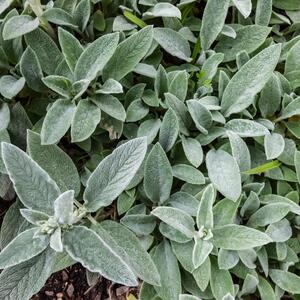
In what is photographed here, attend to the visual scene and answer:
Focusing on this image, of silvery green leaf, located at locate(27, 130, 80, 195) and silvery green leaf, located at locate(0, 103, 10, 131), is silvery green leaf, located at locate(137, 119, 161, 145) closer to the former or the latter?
silvery green leaf, located at locate(27, 130, 80, 195)

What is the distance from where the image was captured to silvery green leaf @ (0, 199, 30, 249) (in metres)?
1.15

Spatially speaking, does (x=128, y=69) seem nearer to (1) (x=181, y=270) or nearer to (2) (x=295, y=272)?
(1) (x=181, y=270)

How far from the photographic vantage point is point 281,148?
1.15 metres

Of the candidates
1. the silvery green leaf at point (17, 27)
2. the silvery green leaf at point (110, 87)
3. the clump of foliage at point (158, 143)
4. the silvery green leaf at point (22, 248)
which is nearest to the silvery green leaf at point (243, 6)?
the clump of foliage at point (158, 143)

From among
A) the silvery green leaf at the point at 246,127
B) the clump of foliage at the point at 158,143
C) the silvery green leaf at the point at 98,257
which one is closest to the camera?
the silvery green leaf at the point at 98,257

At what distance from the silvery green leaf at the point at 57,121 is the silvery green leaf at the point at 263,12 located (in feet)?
1.68

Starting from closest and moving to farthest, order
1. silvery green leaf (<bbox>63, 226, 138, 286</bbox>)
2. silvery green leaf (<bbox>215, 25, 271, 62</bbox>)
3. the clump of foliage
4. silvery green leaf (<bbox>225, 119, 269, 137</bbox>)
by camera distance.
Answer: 1. silvery green leaf (<bbox>63, 226, 138, 286</bbox>)
2. the clump of foliage
3. silvery green leaf (<bbox>225, 119, 269, 137</bbox>)
4. silvery green leaf (<bbox>215, 25, 271, 62</bbox>)

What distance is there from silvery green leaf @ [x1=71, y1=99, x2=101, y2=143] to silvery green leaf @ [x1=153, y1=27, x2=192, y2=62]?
24 centimetres

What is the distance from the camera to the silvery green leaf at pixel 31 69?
109cm

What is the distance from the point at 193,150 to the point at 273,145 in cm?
18

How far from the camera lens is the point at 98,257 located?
0.89 meters

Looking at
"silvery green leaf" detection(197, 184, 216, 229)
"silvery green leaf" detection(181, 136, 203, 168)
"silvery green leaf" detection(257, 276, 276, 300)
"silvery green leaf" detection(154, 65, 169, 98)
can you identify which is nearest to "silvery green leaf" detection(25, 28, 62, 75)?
"silvery green leaf" detection(154, 65, 169, 98)

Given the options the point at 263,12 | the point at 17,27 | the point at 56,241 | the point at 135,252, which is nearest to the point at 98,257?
the point at 56,241

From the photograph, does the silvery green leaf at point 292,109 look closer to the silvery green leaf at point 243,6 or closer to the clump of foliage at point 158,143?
the clump of foliage at point 158,143
